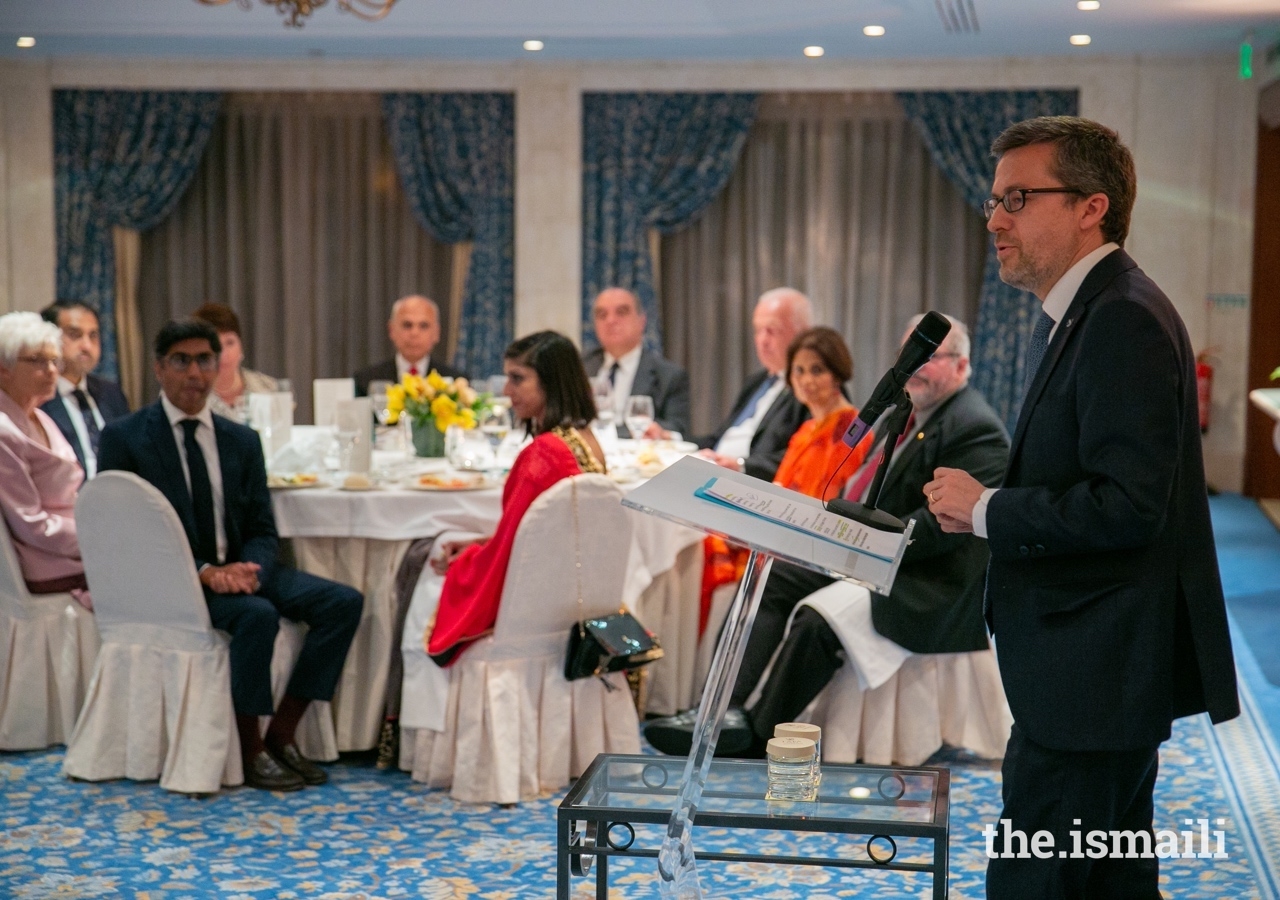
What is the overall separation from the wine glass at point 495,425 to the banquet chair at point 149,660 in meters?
1.12

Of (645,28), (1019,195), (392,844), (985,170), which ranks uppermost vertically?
(645,28)

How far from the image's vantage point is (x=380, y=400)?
564cm

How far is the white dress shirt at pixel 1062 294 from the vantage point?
2133 mm

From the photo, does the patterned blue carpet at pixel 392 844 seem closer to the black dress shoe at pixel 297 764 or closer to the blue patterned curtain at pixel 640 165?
the black dress shoe at pixel 297 764

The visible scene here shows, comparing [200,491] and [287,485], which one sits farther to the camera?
[287,485]

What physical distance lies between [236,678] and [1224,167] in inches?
293

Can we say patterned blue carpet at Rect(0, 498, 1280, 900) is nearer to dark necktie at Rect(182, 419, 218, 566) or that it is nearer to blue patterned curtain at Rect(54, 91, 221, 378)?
dark necktie at Rect(182, 419, 218, 566)

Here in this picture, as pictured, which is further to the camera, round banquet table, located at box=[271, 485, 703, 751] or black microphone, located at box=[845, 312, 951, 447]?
round banquet table, located at box=[271, 485, 703, 751]

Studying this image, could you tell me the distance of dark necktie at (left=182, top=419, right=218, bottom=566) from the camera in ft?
14.0

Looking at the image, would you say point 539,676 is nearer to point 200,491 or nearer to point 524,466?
point 524,466

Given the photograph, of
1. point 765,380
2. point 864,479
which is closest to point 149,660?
point 864,479

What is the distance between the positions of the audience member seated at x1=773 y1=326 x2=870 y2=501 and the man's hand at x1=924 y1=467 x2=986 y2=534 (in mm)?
2456

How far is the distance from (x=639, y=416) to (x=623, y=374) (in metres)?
1.35

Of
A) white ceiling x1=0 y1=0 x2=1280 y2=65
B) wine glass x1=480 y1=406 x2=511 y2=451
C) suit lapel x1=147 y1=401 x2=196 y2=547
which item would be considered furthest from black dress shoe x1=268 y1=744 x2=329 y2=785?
white ceiling x1=0 y1=0 x2=1280 y2=65
